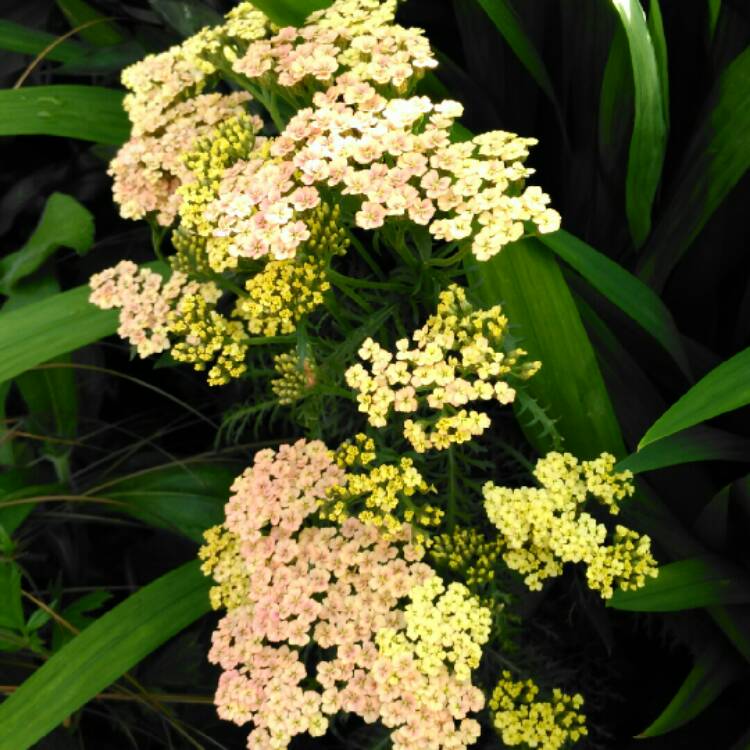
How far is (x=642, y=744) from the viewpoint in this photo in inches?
33.9

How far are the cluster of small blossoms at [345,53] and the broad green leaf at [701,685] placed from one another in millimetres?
561

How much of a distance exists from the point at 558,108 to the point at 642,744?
63 cm

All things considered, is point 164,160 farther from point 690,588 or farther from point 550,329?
point 690,588

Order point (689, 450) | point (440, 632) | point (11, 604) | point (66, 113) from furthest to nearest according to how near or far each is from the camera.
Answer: point (66, 113) → point (11, 604) → point (689, 450) → point (440, 632)

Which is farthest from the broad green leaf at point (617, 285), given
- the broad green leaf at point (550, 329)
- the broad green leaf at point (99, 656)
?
the broad green leaf at point (99, 656)

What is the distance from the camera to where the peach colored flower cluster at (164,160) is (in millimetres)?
814

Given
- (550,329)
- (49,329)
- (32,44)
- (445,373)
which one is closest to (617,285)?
(550,329)

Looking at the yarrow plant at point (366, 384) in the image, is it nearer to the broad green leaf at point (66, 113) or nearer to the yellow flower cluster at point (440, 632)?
the yellow flower cluster at point (440, 632)

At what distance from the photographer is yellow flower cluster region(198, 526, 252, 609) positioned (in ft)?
2.46

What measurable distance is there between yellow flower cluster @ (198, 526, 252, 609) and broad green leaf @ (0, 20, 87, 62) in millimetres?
726

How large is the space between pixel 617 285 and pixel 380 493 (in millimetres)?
274

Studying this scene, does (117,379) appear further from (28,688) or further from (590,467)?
(590,467)

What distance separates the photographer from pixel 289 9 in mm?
820

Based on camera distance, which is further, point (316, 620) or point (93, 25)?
point (93, 25)
